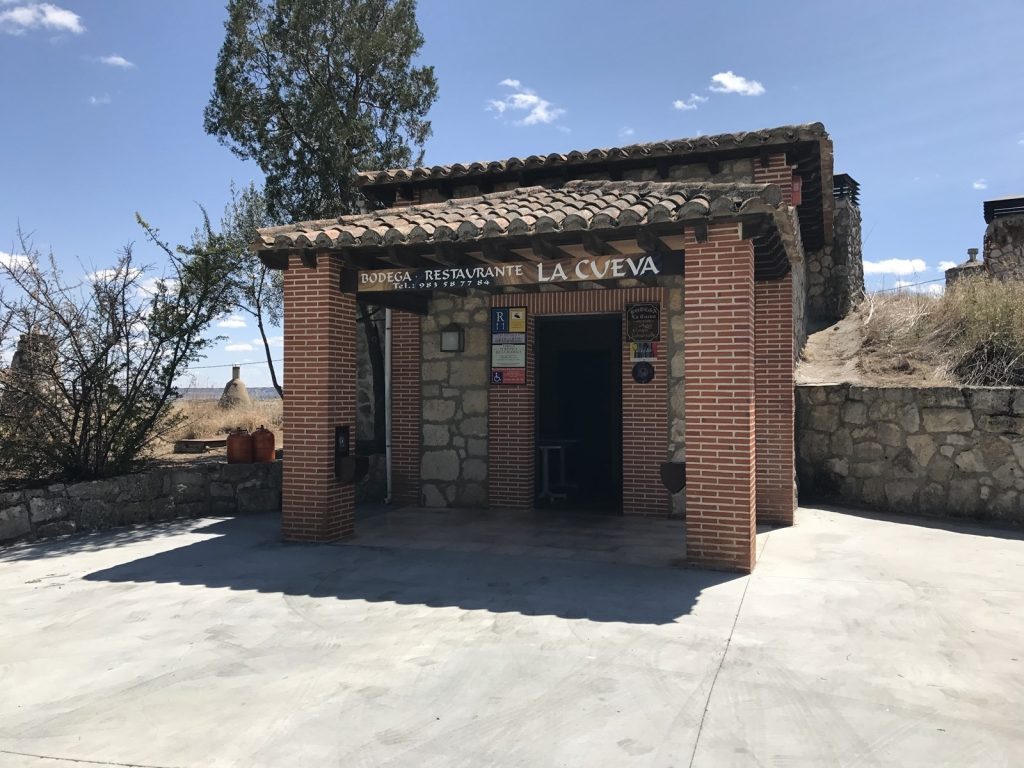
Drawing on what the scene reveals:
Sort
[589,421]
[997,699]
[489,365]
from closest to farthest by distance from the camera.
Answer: [997,699]
[489,365]
[589,421]

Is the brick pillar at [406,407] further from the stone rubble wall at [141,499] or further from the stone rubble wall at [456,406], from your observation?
the stone rubble wall at [141,499]

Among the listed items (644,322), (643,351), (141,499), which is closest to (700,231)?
(644,322)

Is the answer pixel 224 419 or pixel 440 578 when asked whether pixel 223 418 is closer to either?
pixel 224 419

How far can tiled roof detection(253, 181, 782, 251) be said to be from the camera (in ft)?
18.9

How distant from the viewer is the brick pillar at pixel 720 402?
5906mm

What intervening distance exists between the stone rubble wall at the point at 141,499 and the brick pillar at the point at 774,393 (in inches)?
255

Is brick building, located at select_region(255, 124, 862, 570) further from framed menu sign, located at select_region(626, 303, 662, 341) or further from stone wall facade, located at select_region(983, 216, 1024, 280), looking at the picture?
stone wall facade, located at select_region(983, 216, 1024, 280)

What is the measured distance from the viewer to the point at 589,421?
13711 millimetres

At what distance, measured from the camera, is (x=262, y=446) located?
9.61m

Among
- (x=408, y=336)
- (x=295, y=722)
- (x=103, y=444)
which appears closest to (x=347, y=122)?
(x=408, y=336)

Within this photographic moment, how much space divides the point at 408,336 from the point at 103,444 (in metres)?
3.99

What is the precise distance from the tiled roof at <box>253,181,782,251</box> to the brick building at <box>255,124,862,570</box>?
0.08 ft

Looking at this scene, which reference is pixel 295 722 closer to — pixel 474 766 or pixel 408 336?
pixel 474 766

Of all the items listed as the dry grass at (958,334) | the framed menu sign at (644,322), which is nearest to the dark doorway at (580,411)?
the framed menu sign at (644,322)
